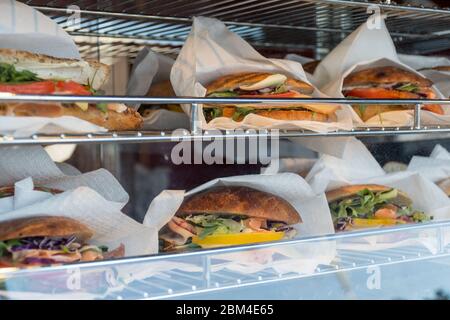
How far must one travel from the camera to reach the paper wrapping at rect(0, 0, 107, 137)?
2.96ft

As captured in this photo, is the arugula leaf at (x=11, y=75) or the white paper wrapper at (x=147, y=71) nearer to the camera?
the arugula leaf at (x=11, y=75)

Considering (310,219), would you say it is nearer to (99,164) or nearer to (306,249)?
(306,249)

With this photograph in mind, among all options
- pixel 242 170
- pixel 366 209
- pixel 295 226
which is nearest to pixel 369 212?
pixel 366 209

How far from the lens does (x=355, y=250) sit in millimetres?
1151

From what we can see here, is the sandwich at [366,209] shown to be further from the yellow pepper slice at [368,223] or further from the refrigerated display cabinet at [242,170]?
the refrigerated display cabinet at [242,170]

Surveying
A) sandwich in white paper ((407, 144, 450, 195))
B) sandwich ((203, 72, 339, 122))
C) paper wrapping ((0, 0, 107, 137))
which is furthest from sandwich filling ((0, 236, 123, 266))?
sandwich in white paper ((407, 144, 450, 195))

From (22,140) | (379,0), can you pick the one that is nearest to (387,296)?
(379,0)

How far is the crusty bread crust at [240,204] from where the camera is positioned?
115 centimetres

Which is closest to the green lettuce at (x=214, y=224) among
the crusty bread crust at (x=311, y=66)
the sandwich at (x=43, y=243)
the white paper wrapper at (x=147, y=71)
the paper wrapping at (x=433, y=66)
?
the sandwich at (x=43, y=243)

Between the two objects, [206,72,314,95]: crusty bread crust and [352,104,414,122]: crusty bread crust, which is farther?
[352,104,414,122]: crusty bread crust

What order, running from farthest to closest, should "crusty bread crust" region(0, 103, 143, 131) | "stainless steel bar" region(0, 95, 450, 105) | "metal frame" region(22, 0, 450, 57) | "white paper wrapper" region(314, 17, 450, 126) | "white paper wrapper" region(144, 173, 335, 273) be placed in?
"white paper wrapper" region(314, 17, 450, 126), "metal frame" region(22, 0, 450, 57), "white paper wrapper" region(144, 173, 335, 273), "crusty bread crust" region(0, 103, 143, 131), "stainless steel bar" region(0, 95, 450, 105)

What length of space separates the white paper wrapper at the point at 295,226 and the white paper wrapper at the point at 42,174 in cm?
7

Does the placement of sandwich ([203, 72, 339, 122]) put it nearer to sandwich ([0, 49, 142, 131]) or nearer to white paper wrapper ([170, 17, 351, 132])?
white paper wrapper ([170, 17, 351, 132])

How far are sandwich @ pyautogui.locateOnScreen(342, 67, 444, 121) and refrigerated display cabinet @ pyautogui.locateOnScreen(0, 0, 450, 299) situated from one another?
7 centimetres
